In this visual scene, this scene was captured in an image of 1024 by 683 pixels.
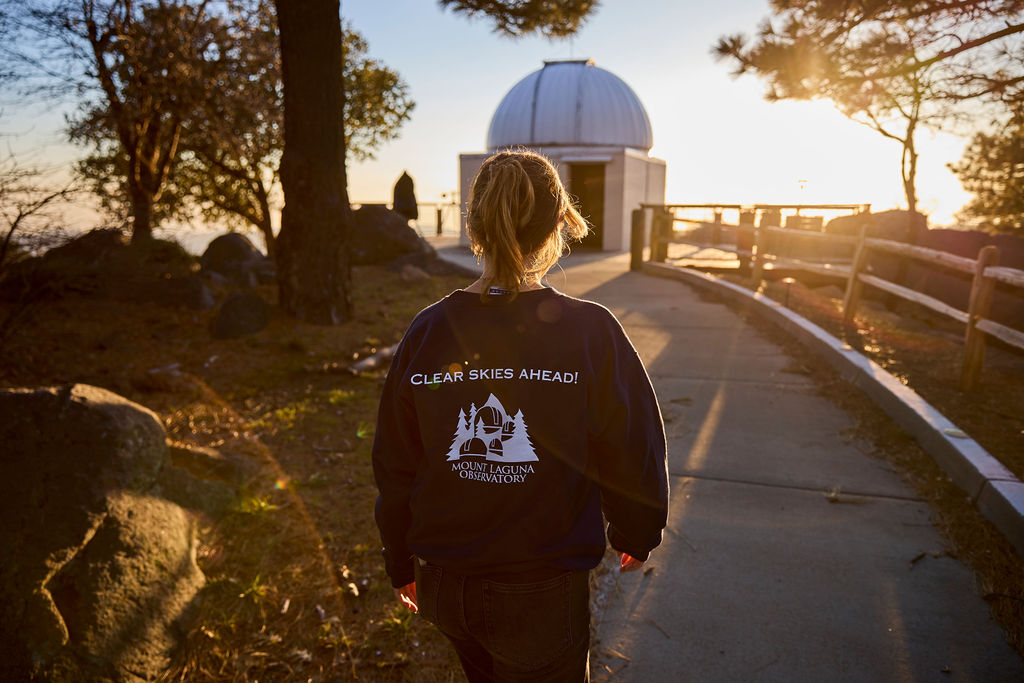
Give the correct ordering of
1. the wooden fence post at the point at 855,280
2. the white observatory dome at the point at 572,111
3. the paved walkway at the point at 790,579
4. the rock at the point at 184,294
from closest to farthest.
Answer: the paved walkway at the point at 790,579 < the wooden fence post at the point at 855,280 < the rock at the point at 184,294 < the white observatory dome at the point at 572,111

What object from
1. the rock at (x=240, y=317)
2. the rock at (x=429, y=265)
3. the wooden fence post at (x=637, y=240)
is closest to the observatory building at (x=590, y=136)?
the wooden fence post at (x=637, y=240)

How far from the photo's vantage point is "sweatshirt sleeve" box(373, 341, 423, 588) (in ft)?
5.90

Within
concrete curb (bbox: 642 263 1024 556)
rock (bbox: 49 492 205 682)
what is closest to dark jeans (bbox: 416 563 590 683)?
rock (bbox: 49 492 205 682)

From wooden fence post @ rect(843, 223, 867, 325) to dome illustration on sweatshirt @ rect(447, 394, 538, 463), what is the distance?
7958 millimetres

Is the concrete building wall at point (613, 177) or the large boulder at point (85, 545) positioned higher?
the concrete building wall at point (613, 177)

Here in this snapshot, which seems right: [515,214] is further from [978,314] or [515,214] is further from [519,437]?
[978,314]

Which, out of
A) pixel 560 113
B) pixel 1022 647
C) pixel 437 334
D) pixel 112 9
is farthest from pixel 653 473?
pixel 560 113

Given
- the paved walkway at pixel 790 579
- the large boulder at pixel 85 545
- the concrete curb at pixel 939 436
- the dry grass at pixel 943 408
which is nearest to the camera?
the large boulder at pixel 85 545

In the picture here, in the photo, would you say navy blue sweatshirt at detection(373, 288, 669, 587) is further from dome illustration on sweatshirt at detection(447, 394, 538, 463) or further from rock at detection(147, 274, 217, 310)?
rock at detection(147, 274, 217, 310)

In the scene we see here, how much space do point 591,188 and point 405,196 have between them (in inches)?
383

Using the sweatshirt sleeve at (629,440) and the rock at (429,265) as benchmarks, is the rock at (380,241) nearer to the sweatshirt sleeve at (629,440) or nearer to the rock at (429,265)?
the rock at (429,265)

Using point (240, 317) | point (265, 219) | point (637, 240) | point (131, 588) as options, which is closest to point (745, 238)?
point (637, 240)

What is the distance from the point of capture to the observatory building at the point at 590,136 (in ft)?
82.4

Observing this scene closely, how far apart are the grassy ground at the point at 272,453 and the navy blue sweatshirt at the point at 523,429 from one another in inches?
53.7
